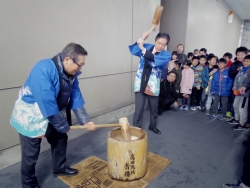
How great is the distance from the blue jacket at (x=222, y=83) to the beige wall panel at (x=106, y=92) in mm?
2155

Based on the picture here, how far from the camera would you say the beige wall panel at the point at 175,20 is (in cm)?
602

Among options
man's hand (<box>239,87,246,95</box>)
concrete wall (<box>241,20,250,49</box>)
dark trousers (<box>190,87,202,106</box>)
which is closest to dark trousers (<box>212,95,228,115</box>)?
dark trousers (<box>190,87,202,106</box>)

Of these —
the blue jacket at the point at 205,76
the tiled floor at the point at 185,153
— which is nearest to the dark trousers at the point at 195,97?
the blue jacket at the point at 205,76

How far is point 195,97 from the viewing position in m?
5.18

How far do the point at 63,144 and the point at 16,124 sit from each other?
59 centimetres

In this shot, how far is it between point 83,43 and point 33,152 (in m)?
2.03

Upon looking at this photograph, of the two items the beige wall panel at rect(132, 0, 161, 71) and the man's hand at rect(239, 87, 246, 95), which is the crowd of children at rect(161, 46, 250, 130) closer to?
the man's hand at rect(239, 87, 246, 95)

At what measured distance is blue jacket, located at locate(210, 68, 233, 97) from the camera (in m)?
4.27

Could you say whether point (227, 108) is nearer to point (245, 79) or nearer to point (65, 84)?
point (245, 79)

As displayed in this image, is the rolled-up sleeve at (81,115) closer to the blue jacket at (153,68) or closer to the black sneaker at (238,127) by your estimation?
the blue jacket at (153,68)

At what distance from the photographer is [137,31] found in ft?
14.3

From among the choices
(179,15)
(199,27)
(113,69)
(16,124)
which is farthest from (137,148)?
(199,27)

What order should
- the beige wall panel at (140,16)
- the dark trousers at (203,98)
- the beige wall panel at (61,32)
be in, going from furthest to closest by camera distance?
the dark trousers at (203,98)
the beige wall panel at (140,16)
the beige wall panel at (61,32)

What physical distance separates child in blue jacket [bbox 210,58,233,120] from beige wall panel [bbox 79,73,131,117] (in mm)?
2153
